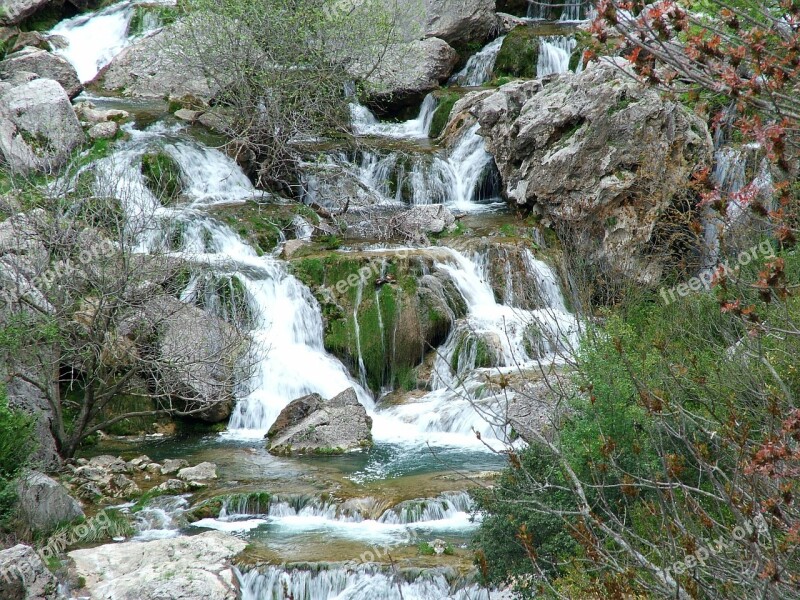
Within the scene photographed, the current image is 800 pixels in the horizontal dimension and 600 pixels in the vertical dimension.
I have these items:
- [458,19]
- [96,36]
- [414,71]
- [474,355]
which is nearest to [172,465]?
[474,355]

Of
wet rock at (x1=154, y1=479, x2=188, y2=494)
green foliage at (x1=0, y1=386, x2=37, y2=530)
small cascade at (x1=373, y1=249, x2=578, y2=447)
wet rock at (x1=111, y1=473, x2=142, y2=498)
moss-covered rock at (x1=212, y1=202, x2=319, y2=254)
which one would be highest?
green foliage at (x1=0, y1=386, x2=37, y2=530)

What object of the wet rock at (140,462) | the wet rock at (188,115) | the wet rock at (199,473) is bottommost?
the wet rock at (140,462)

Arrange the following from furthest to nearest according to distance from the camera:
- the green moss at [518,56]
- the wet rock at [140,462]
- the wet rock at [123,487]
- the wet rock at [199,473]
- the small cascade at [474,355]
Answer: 1. the green moss at [518,56]
2. the small cascade at [474,355]
3. the wet rock at [140,462]
4. the wet rock at [199,473]
5. the wet rock at [123,487]

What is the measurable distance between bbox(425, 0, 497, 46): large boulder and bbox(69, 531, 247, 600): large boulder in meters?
23.5

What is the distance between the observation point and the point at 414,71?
26.6 metres

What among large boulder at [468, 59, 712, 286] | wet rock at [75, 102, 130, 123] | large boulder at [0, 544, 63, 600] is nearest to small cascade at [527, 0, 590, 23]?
large boulder at [468, 59, 712, 286]

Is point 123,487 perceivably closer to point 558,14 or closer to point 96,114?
point 96,114

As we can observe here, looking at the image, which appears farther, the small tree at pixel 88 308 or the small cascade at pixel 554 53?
the small cascade at pixel 554 53

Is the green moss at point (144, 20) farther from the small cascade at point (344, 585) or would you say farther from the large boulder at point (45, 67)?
the small cascade at point (344, 585)

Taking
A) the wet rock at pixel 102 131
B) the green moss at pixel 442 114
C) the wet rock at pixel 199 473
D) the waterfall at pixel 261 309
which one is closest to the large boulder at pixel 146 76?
the wet rock at pixel 102 131

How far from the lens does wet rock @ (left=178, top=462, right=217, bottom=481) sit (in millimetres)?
11789

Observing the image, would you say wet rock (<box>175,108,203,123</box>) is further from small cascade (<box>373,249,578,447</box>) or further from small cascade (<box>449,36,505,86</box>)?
small cascade (<box>373,249,578,447</box>)

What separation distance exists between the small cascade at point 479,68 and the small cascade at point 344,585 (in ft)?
73.1

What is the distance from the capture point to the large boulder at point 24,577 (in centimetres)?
748
